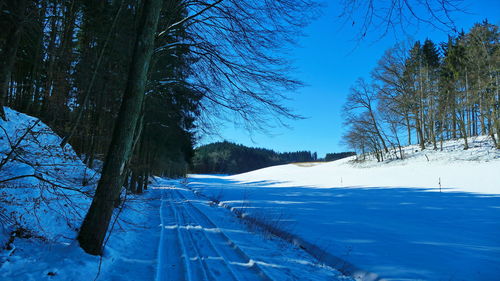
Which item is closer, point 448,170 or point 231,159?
point 448,170

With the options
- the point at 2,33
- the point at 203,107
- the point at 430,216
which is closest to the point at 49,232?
the point at 203,107

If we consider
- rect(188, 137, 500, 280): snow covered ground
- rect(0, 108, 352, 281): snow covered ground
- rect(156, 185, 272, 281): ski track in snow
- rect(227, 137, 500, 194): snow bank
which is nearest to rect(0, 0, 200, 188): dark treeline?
rect(0, 108, 352, 281): snow covered ground

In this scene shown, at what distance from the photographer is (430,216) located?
7.82 meters

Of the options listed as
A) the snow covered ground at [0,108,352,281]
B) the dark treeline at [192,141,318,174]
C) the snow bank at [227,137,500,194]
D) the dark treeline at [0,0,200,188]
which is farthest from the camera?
the dark treeline at [192,141,318,174]

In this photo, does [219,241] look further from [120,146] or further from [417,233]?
[417,233]

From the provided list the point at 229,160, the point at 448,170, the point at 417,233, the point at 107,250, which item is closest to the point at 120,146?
the point at 107,250

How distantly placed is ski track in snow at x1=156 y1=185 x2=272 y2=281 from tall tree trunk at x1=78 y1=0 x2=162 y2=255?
3.91 ft

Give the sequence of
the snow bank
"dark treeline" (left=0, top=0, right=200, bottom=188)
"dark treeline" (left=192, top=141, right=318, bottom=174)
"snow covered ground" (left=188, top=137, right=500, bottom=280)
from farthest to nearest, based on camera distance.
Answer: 1. "dark treeline" (left=192, top=141, right=318, bottom=174)
2. the snow bank
3. "dark treeline" (left=0, top=0, right=200, bottom=188)
4. "snow covered ground" (left=188, top=137, right=500, bottom=280)

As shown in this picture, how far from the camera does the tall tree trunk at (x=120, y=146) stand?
143 inches

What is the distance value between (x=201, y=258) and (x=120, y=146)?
2480 millimetres

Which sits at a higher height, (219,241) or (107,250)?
(107,250)

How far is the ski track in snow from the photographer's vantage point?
3.53 meters

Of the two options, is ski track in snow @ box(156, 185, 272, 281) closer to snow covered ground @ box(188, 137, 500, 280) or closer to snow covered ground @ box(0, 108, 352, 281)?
snow covered ground @ box(0, 108, 352, 281)

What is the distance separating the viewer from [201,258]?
420 cm
